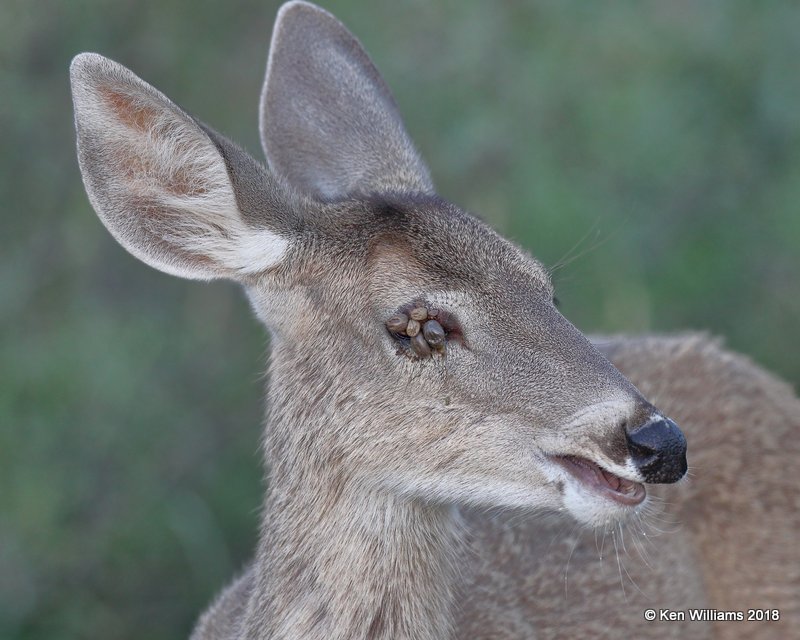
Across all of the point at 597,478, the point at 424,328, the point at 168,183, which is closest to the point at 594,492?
the point at 597,478

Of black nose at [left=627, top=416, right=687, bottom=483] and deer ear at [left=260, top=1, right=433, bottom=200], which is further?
deer ear at [left=260, top=1, right=433, bottom=200]

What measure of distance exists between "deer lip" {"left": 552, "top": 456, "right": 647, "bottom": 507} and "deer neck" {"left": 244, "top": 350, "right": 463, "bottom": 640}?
0.45m

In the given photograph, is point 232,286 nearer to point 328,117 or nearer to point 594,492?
point 328,117

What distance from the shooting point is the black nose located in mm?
3465

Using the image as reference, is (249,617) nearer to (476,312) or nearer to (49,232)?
(476,312)

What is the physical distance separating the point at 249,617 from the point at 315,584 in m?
0.34

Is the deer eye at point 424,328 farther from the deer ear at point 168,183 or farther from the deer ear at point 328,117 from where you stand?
the deer ear at point 328,117

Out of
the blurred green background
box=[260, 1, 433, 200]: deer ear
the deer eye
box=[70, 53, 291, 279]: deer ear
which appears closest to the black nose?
the deer eye

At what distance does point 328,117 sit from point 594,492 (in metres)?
1.84

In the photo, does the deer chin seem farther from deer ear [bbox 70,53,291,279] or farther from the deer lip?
deer ear [bbox 70,53,291,279]

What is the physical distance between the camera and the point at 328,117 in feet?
15.8

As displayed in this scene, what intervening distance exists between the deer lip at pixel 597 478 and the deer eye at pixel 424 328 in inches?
17.0

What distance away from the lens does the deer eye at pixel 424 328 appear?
3.74 m

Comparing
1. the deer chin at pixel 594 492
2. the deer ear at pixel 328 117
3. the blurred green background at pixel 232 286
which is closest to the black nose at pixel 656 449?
the deer chin at pixel 594 492
